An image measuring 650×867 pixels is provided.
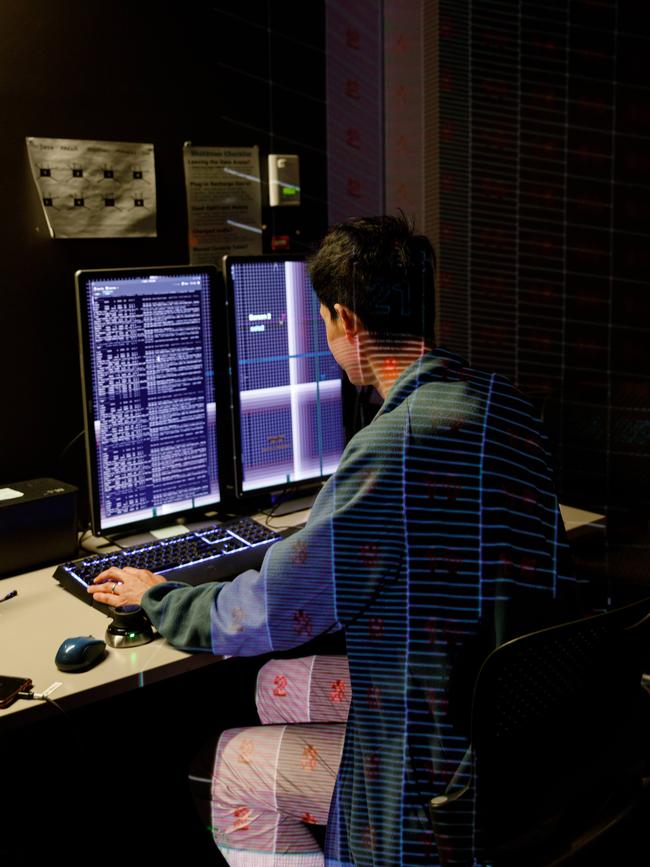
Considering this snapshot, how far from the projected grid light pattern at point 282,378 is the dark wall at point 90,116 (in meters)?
0.30

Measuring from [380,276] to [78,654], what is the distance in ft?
2.56

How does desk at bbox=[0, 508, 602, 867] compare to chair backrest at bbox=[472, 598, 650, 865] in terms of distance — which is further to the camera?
desk at bbox=[0, 508, 602, 867]

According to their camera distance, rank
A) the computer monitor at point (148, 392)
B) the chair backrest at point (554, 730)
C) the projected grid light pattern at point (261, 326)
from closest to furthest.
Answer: the chair backrest at point (554, 730), the computer monitor at point (148, 392), the projected grid light pattern at point (261, 326)

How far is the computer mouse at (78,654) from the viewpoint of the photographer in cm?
145

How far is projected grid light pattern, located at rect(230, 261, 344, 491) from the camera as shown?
2.13m

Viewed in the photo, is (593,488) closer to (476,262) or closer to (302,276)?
(476,262)

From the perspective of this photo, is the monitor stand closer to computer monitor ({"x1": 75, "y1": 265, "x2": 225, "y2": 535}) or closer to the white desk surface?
computer monitor ({"x1": 75, "y1": 265, "x2": 225, "y2": 535})

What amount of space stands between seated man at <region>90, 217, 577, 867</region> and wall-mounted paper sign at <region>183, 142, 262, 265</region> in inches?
39.2

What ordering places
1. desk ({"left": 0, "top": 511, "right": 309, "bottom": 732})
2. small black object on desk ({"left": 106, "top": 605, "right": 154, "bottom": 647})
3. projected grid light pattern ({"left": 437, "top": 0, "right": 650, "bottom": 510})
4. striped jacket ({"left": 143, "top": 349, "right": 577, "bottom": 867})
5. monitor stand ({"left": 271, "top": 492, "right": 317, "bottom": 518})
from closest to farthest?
striped jacket ({"left": 143, "top": 349, "right": 577, "bottom": 867}) < desk ({"left": 0, "top": 511, "right": 309, "bottom": 732}) < small black object on desk ({"left": 106, "top": 605, "right": 154, "bottom": 647}) < monitor stand ({"left": 271, "top": 492, "right": 317, "bottom": 518}) < projected grid light pattern ({"left": 437, "top": 0, "right": 650, "bottom": 510})

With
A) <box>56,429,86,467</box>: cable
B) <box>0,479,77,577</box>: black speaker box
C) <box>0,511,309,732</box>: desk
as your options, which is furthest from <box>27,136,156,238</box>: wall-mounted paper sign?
<box>0,511,309,732</box>: desk

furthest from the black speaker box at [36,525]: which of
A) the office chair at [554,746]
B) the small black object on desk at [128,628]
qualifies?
the office chair at [554,746]

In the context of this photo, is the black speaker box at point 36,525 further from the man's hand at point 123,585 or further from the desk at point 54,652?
the man's hand at point 123,585

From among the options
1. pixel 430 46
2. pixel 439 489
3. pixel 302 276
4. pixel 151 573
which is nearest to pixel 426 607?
pixel 439 489

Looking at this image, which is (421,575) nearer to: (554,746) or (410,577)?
(410,577)
